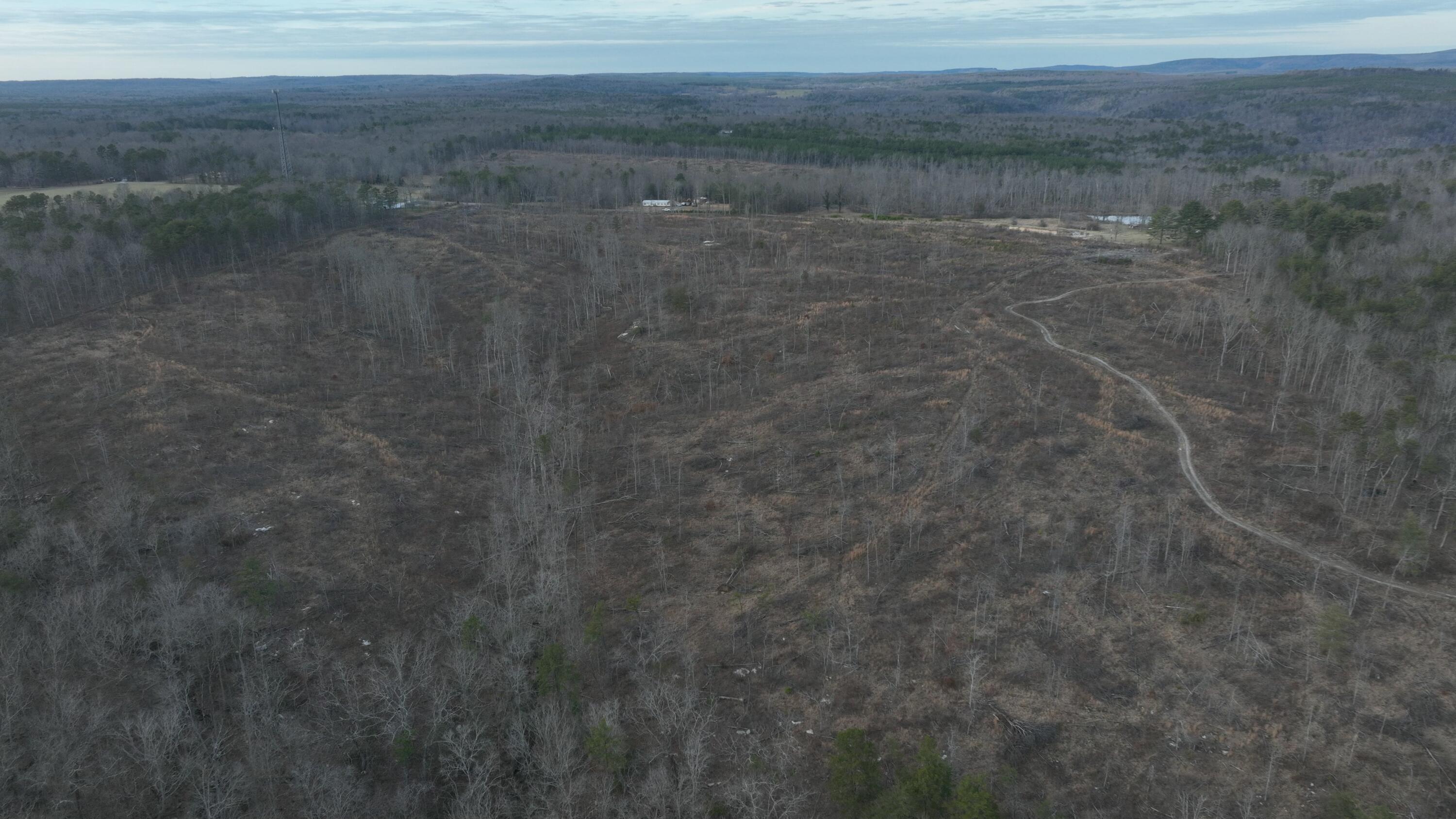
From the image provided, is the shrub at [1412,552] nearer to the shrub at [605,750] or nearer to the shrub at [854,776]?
the shrub at [854,776]

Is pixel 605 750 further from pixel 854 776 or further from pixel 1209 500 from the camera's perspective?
pixel 1209 500

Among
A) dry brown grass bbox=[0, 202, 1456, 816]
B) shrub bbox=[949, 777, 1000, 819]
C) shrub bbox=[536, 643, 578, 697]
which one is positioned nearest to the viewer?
shrub bbox=[949, 777, 1000, 819]

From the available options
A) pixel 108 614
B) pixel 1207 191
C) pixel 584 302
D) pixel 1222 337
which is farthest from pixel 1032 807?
pixel 1207 191

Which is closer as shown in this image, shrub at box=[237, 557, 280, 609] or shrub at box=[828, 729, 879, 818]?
shrub at box=[828, 729, 879, 818]

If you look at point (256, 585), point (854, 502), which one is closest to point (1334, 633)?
point (854, 502)

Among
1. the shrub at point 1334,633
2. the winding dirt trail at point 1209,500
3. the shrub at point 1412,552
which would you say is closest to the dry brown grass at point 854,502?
the shrub at point 1334,633

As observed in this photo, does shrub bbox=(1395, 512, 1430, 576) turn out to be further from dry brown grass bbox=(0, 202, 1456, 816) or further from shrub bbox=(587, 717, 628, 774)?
shrub bbox=(587, 717, 628, 774)


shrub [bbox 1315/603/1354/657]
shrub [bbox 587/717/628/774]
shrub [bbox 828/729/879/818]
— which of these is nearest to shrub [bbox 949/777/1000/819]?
shrub [bbox 828/729/879/818]

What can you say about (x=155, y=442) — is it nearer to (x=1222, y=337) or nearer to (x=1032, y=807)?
(x=1032, y=807)

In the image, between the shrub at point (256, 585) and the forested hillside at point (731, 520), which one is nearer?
the forested hillside at point (731, 520)
